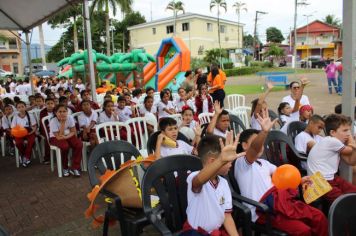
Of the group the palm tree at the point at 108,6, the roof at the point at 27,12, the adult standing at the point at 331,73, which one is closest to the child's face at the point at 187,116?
the roof at the point at 27,12

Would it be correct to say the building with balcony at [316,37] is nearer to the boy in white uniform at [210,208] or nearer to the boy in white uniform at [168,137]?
the boy in white uniform at [168,137]

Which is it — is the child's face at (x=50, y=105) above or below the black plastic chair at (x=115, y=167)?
above

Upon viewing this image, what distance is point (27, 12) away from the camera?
7836 mm

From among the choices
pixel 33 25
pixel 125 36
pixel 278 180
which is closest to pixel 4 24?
pixel 33 25

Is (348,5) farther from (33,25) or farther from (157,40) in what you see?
(157,40)

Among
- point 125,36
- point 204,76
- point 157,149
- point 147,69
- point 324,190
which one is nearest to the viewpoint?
point 324,190

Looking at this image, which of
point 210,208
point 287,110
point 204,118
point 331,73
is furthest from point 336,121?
point 331,73

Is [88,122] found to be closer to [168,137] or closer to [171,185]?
[168,137]

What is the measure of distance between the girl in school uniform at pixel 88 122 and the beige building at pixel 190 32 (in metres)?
36.0

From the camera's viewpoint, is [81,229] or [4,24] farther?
[4,24]

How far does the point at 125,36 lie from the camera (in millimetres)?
51344

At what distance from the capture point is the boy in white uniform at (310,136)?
3.87 m

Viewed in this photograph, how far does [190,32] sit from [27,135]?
36663mm

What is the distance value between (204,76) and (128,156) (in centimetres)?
677
